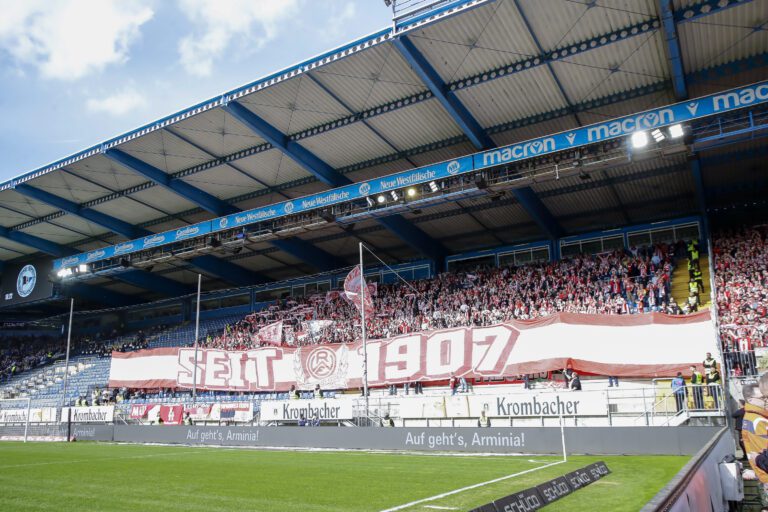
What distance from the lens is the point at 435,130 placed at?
26.5m

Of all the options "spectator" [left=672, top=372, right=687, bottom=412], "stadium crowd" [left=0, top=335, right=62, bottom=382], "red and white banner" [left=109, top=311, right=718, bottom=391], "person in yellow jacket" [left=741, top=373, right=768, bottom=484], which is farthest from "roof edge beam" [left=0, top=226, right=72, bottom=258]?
"person in yellow jacket" [left=741, top=373, right=768, bottom=484]

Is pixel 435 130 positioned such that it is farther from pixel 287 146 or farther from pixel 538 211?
pixel 538 211

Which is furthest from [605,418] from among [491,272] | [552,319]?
[491,272]

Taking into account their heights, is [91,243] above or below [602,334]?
above

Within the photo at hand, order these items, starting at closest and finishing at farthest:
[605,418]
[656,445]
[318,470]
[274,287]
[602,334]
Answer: [318,470] → [656,445] → [605,418] → [602,334] → [274,287]

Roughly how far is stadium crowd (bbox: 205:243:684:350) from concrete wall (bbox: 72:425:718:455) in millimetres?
9692

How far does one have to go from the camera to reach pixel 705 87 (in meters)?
22.0

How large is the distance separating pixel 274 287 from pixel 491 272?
19477 mm

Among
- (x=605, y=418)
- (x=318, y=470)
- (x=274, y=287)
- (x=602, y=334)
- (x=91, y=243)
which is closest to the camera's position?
(x=318, y=470)

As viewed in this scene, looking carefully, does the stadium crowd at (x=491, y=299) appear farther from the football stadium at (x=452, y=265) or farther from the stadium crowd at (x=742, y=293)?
the stadium crowd at (x=742, y=293)

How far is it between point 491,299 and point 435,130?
10.1m

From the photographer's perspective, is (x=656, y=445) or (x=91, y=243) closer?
(x=656, y=445)

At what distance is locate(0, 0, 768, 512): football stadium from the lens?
44.9ft

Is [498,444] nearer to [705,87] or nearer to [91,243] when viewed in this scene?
[705,87]
